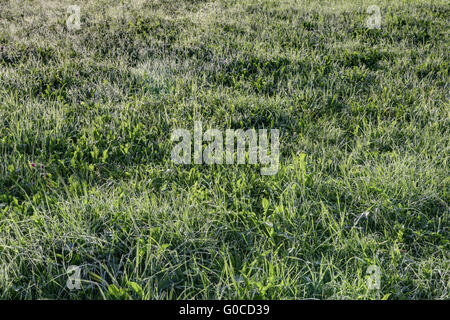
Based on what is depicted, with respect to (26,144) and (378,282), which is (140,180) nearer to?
(26,144)

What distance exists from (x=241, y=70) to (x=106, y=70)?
6.45 feet

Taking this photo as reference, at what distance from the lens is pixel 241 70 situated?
5.43m

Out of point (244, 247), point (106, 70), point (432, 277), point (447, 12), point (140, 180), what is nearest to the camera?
point (432, 277)

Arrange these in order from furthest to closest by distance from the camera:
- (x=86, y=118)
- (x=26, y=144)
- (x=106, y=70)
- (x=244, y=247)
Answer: (x=106, y=70) < (x=86, y=118) < (x=26, y=144) < (x=244, y=247)

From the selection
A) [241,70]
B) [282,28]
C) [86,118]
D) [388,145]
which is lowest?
[388,145]

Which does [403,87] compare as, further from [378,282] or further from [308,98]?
[378,282]

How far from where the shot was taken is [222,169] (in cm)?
341

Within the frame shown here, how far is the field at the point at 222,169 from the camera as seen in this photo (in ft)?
7.80

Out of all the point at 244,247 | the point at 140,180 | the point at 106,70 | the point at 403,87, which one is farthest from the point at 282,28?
the point at 244,247

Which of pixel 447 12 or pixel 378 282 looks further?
pixel 447 12

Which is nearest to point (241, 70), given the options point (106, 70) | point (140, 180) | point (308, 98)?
point (308, 98)

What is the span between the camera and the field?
2.38m

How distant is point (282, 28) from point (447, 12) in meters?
4.03

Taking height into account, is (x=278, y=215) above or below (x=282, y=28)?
below
